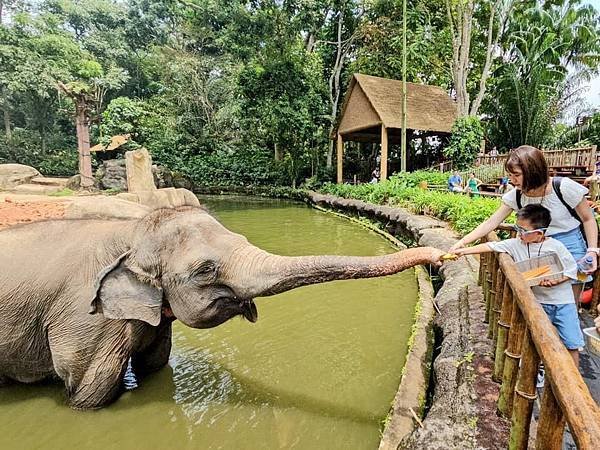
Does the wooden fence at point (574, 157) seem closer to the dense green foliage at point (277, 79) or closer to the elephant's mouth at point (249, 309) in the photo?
the dense green foliage at point (277, 79)

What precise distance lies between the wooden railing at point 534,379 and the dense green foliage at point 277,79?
17.9m

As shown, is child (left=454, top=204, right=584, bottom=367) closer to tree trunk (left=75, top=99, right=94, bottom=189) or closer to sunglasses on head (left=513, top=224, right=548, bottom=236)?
sunglasses on head (left=513, top=224, right=548, bottom=236)

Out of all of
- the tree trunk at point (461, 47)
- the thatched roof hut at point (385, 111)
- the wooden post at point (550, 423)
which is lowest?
the wooden post at point (550, 423)

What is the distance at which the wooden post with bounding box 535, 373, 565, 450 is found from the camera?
1584 millimetres

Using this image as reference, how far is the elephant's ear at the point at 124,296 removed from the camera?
2.62 meters

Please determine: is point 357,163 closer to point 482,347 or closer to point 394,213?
point 394,213

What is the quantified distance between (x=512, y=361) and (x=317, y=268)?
3.94 ft

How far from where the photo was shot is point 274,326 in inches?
189

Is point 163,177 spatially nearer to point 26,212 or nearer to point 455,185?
point 455,185

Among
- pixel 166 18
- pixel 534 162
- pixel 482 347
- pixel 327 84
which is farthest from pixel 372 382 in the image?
pixel 166 18

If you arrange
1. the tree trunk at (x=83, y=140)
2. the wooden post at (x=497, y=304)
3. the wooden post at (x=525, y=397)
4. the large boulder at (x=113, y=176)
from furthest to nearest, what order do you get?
the large boulder at (x=113, y=176) → the tree trunk at (x=83, y=140) → the wooden post at (x=497, y=304) → the wooden post at (x=525, y=397)

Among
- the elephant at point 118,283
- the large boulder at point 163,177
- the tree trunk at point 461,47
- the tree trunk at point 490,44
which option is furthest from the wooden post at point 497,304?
the large boulder at point 163,177

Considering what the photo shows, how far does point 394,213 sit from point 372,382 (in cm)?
799

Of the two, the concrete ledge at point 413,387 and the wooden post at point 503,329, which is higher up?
the wooden post at point 503,329
